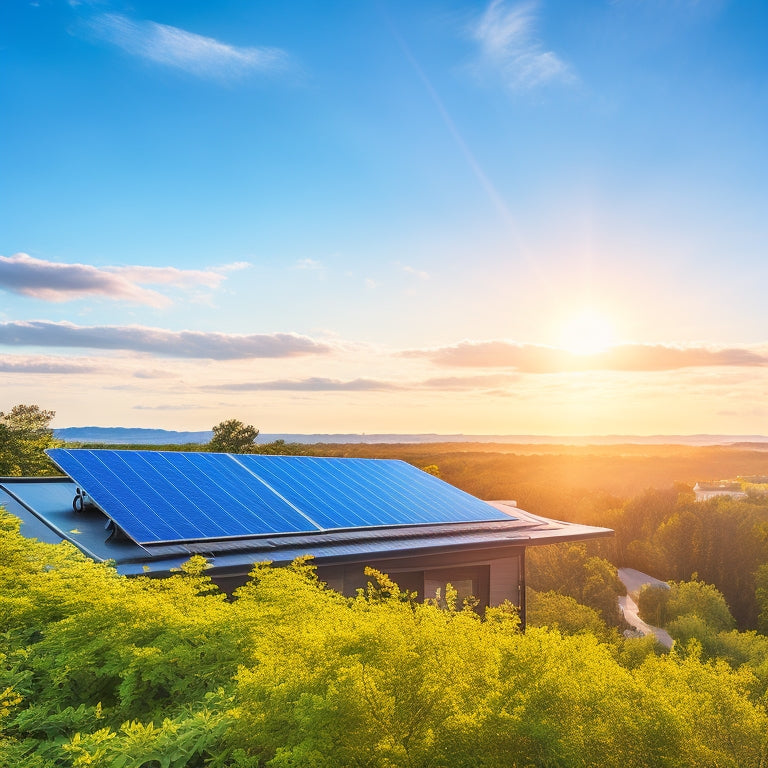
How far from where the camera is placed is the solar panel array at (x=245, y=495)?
12.5 metres

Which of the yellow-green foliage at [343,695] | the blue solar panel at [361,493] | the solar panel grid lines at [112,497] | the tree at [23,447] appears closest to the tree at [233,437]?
the tree at [23,447]

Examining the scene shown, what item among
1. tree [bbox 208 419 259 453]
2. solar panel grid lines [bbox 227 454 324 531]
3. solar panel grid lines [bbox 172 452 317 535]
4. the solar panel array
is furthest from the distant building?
solar panel grid lines [bbox 172 452 317 535]

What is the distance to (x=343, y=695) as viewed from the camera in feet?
15.0

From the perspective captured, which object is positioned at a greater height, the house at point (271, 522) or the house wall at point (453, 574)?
the house at point (271, 522)

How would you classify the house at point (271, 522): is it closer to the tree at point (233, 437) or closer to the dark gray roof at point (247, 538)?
the dark gray roof at point (247, 538)

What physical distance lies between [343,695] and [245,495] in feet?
35.0

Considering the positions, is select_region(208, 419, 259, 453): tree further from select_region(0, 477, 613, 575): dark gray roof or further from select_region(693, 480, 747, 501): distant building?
select_region(693, 480, 747, 501): distant building

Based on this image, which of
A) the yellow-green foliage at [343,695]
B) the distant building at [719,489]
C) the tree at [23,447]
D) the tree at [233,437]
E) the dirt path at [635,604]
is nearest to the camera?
the yellow-green foliage at [343,695]

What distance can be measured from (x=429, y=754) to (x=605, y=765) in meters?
1.14

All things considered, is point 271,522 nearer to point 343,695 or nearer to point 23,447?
point 343,695

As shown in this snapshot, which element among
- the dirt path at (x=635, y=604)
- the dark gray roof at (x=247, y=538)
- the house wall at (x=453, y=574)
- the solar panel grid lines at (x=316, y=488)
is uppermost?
the solar panel grid lines at (x=316, y=488)

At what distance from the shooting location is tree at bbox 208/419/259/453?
4097cm

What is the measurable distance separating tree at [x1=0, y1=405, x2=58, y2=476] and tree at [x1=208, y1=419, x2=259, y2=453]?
9797mm

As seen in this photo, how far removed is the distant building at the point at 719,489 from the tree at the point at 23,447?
46919 millimetres
